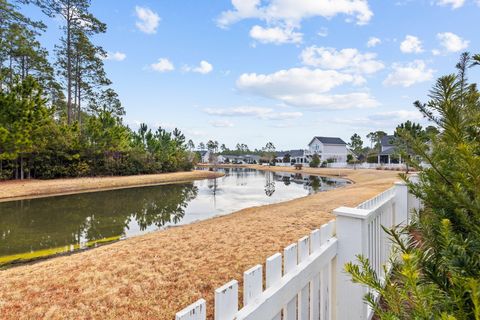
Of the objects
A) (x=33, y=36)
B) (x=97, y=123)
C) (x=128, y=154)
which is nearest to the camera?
(x=33, y=36)

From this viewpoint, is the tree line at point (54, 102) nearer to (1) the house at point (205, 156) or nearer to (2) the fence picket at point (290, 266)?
(2) the fence picket at point (290, 266)

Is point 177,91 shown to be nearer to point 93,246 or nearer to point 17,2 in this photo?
point 17,2

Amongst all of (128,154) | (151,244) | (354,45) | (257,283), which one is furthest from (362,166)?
(257,283)

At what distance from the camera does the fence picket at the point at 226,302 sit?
3.10ft

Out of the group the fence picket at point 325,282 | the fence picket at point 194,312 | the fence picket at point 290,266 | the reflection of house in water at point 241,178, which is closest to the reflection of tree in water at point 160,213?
Answer: the fence picket at point 325,282

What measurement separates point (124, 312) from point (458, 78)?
11.2 feet

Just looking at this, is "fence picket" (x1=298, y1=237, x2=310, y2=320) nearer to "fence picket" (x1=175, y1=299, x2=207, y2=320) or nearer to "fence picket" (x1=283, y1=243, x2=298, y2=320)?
"fence picket" (x1=283, y1=243, x2=298, y2=320)

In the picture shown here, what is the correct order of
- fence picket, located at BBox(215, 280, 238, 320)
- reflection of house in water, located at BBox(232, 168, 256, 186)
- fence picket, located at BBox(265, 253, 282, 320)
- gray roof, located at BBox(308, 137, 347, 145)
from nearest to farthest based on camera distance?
1. fence picket, located at BBox(215, 280, 238, 320)
2. fence picket, located at BBox(265, 253, 282, 320)
3. reflection of house in water, located at BBox(232, 168, 256, 186)
4. gray roof, located at BBox(308, 137, 347, 145)

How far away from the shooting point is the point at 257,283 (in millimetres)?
1154

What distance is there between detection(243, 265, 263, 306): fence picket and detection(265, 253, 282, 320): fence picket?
7cm

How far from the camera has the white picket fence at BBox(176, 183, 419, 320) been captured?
1.11m

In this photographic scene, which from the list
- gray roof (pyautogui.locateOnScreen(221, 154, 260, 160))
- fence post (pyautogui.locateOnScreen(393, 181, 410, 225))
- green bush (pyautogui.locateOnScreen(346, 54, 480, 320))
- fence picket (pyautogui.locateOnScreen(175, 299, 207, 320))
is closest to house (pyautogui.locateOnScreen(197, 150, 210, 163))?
gray roof (pyautogui.locateOnScreen(221, 154, 260, 160))

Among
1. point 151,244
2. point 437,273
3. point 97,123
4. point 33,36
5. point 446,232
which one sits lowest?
point 151,244

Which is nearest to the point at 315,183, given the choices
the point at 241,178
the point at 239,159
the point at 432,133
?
the point at 241,178
